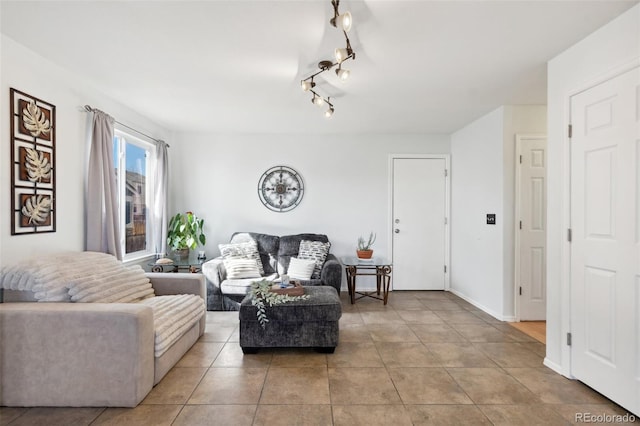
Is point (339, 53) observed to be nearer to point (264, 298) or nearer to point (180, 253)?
point (264, 298)

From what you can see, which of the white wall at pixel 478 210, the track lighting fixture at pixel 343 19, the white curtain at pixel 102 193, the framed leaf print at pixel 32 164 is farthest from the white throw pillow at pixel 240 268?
the track lighting fixture at pixel 343 19

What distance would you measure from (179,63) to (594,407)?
3.82m

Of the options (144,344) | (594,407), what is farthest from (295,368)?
(594,407)

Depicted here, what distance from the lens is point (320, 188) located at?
16.2ft

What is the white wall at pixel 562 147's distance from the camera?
2.10 m

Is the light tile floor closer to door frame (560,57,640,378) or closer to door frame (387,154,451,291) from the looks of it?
door frame (560,57,640,378)

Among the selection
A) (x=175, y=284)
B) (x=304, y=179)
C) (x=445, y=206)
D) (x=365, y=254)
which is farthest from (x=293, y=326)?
(x=445, y=206)

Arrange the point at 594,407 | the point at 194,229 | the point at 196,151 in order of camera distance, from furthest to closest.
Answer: the point at 196,151 → the point at 194,229 → the point at 594,407

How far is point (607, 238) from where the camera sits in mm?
2055

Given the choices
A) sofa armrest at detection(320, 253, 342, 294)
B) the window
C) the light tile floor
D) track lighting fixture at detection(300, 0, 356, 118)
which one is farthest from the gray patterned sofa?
track lighting fixture at detection(300, 0, 356, 118)

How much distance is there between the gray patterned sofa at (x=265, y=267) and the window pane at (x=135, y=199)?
3.20 ft

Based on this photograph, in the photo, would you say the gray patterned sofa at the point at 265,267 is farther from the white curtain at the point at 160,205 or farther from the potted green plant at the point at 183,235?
the white curtain at the point at 160,205

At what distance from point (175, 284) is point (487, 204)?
3620 millimetres

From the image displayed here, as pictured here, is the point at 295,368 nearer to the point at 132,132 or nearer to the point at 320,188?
the point at 320,188
